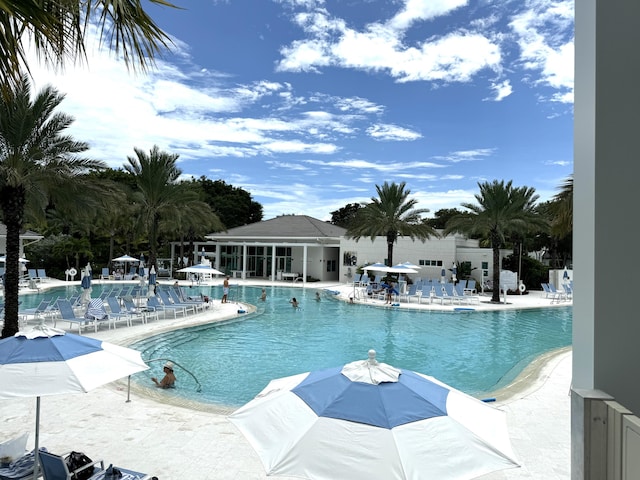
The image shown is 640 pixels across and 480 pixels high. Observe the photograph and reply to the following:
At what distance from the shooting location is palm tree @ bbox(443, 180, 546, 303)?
26250 mm

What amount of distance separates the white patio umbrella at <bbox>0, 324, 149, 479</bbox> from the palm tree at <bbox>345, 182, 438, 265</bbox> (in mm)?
27061

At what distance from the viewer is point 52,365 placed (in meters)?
4.72

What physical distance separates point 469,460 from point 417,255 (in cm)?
3387

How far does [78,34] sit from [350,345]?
1299cm

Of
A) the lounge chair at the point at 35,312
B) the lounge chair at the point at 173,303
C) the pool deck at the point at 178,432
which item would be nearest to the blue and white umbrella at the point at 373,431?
the pool deck at the point at 178,432

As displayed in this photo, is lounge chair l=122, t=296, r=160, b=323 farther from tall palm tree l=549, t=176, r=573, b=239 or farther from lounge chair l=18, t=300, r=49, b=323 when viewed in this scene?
tall palm tree l=549, t=176, r=573, b=239

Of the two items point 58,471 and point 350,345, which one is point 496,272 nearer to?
point 350,345

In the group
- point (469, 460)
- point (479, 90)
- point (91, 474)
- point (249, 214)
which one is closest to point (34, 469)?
point (91, 474)

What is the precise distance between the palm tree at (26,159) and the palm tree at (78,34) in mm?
9793

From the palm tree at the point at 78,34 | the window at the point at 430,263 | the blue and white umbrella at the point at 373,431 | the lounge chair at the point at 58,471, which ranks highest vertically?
the palm tree at the point at 78,34

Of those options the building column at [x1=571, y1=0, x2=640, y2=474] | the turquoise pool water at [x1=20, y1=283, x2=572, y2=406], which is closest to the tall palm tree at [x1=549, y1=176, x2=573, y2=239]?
the turquoise pool water at [x1=20, y1=283, x2=572, y2=406]

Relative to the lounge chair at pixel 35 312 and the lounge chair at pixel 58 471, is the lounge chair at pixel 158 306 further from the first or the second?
the lounge chair at pixel 58 471

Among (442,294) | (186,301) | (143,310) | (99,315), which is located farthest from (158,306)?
(442,294)

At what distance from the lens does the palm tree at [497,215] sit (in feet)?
86.1
